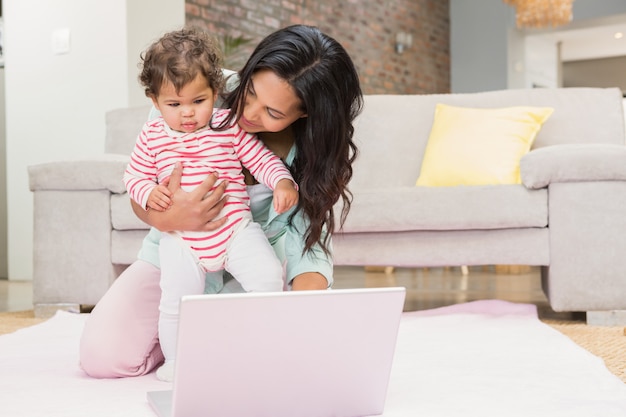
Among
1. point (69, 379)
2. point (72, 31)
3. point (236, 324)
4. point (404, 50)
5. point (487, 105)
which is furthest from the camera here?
point (404, 50)

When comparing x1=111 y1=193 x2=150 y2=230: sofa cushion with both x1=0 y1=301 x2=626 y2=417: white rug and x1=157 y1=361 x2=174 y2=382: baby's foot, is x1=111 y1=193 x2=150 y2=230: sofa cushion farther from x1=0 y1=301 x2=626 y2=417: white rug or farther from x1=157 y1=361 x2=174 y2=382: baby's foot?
x1=157 y1=361 x2=174 y2=382: baby's foot

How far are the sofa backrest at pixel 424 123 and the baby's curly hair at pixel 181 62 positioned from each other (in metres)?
1.76

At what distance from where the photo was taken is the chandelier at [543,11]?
271 inches

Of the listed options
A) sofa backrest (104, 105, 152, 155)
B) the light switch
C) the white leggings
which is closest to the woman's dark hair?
the white leggings

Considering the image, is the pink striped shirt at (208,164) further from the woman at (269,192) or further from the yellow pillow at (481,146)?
the yellow pillow at (481,146)

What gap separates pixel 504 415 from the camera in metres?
1.31

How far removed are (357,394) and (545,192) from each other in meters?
1.57

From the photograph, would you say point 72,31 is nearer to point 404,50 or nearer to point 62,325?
point 62,325

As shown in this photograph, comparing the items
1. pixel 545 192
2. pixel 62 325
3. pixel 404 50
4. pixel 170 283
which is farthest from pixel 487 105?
pixel 404 50

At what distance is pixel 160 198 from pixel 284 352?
49 cm

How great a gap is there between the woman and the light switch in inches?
114

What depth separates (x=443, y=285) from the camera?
412 centimetres

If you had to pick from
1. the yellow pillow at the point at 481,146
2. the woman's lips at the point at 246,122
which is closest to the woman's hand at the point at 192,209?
the woman's lips at the point at 246,122

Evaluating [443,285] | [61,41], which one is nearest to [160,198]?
[443,285]
